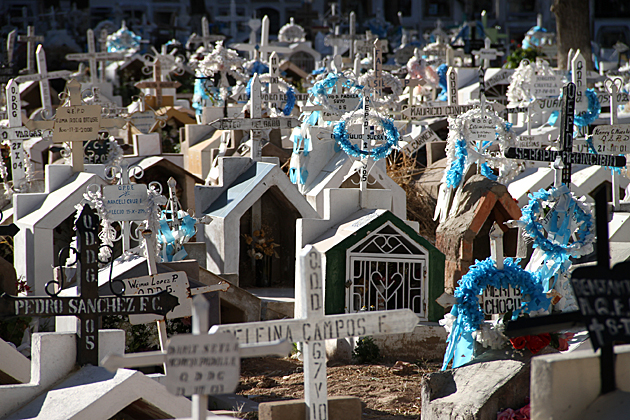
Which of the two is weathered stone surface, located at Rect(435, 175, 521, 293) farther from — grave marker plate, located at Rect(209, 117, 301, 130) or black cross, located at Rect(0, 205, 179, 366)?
black cross, located at Rect(0, 205, 179, 366)

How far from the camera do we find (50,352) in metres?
5.21

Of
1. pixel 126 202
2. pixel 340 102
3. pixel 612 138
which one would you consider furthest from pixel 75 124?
pixel 612 138

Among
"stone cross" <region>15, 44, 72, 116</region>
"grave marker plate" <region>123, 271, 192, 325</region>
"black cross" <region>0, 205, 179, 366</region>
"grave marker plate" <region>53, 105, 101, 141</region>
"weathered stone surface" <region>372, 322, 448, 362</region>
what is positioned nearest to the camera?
"black cross" <region>0, 205, 179, 366</region>

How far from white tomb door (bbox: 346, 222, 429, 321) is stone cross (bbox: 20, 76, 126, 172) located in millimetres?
3862

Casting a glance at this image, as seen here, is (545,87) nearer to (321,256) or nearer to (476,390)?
(321,256)

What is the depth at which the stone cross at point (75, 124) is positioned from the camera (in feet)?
32.8

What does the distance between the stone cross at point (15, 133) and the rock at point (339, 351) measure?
582 cm

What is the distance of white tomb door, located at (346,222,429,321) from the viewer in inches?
326

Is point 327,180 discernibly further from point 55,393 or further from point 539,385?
point 539,385

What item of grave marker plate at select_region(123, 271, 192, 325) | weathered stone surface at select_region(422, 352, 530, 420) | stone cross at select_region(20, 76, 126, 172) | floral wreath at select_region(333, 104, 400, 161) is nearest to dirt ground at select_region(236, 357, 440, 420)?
weathered stone surface at select_region(422, 352, 530, 420)

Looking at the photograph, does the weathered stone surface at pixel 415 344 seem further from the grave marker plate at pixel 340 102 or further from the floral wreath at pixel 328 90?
the grave marker plate at pixel 340 102

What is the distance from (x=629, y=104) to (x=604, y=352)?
14124 millimetres

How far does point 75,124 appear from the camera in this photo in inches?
393

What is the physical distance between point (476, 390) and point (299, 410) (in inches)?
68.1
